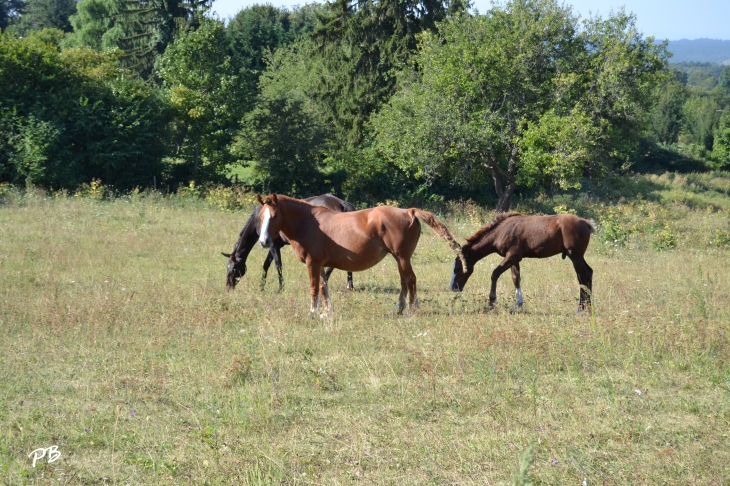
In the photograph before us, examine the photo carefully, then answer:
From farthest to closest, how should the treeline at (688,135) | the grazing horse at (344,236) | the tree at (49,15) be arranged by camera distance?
the tree at (49,15), the treeline at (688,135), the grazing horse at (344,236)

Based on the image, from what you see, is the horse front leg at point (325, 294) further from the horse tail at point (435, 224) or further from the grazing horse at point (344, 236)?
the horse tail at point (435, 224)

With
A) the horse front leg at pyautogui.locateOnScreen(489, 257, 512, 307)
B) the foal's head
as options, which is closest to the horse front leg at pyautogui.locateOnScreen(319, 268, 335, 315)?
the foal's head

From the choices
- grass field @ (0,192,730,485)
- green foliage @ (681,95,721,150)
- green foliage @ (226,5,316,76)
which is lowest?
grass field @ (0,192,730,485)

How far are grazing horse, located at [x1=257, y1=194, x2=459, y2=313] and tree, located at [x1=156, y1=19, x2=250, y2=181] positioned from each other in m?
20.6

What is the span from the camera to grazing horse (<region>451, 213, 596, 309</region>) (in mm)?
11656

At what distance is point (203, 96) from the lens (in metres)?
A: 31.0

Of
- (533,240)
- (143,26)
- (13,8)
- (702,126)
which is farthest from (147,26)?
(702,126)

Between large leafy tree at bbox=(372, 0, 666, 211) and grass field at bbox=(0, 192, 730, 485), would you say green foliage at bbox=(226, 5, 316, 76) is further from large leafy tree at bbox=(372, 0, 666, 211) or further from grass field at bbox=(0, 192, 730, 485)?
grass field at bbox=(0, 192, 730, 485)

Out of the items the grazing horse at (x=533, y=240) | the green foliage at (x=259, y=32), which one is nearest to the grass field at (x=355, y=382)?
the grazing horse at (x=533, y=240)

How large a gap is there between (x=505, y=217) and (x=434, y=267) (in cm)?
397

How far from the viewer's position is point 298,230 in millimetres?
11148

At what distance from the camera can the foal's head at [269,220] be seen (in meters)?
10.7

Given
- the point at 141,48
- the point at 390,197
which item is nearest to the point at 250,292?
the point at 390,197

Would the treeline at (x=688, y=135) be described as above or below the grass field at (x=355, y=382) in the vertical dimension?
above
